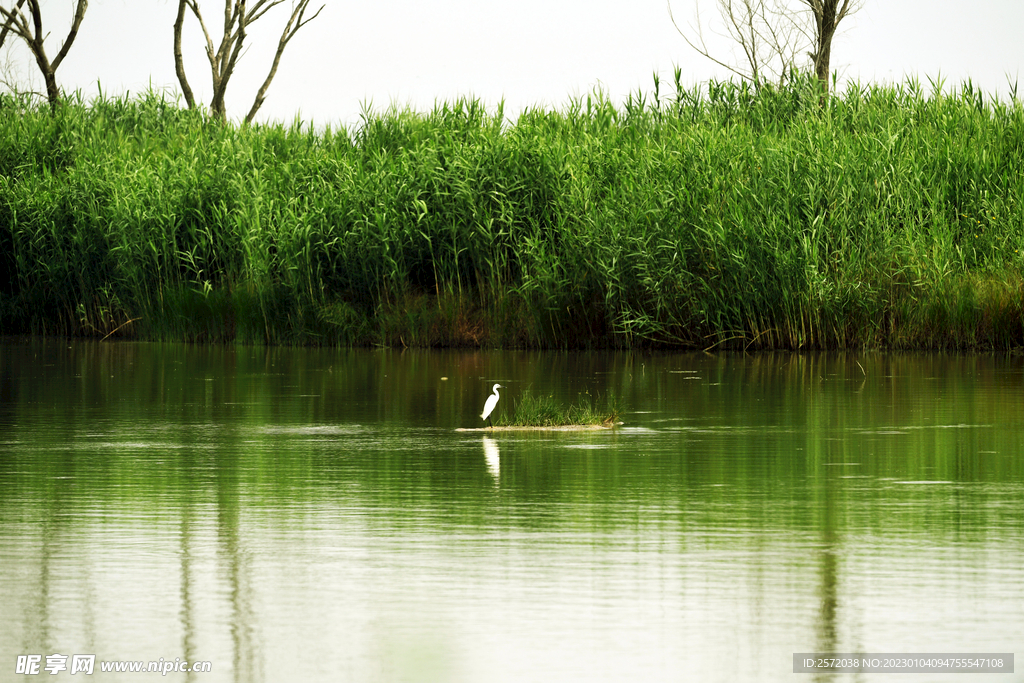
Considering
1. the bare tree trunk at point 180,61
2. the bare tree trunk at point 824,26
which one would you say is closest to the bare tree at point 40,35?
the bare tree trunk at point 180,61

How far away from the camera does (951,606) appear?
4887mm

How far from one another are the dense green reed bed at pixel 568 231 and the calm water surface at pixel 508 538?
19.3ft

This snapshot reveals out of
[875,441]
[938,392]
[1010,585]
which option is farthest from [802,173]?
[1010,585]

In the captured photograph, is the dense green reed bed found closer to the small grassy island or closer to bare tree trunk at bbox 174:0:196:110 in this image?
the small grassy island

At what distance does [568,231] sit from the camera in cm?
1898

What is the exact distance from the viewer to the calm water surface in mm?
4480

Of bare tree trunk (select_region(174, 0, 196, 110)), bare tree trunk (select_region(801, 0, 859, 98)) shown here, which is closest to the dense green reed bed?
bare tree trunk (select_region(801, 0, 859, 98))

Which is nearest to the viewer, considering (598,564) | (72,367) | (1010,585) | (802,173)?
(1010,585)

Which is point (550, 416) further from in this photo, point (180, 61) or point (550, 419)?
point (180, 61)

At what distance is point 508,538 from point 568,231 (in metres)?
13.1

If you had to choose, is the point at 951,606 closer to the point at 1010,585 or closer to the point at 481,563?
the point at 1010,585

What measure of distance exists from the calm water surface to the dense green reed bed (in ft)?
19.3

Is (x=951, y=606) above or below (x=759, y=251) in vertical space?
below

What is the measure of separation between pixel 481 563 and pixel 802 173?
13626 millimetres
